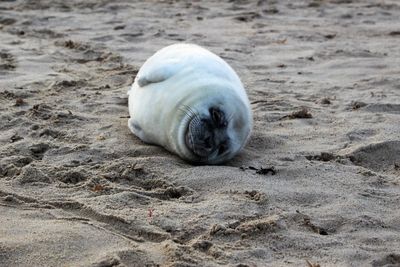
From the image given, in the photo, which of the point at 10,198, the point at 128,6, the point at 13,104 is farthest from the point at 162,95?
the point at 128,6

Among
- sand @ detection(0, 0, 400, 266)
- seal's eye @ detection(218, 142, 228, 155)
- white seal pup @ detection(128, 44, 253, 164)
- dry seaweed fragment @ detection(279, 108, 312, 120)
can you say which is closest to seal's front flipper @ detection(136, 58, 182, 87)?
white seal pup @ detection(128, 44, 253, 164)

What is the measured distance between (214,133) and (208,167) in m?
0.20

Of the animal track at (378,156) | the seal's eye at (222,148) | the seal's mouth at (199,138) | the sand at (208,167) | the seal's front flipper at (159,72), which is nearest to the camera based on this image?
the sand at (208,167)

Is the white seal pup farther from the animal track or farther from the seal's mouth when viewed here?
the animal track

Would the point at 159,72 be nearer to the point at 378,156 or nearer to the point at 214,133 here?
the point at 214,133

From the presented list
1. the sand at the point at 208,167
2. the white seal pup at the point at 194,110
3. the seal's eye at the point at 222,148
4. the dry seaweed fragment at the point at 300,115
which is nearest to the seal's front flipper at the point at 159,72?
the white seal pup at the point at 194,110

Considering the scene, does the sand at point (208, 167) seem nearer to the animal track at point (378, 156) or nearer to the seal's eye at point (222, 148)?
the animal track at point (378, 156)

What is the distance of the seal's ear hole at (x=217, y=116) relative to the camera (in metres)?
3.81

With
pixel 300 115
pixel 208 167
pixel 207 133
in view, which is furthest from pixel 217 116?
pixel 300 115

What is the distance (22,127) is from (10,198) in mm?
1152

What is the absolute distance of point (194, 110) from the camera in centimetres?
382

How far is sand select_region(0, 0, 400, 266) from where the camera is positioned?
2990mm

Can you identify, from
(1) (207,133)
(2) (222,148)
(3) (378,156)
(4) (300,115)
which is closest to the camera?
(1) (207,133)

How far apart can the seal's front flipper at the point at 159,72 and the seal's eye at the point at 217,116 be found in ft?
1.46
